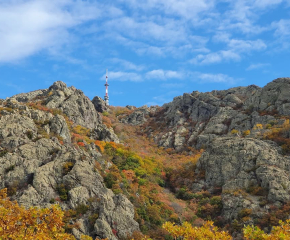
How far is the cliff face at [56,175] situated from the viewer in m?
33.7

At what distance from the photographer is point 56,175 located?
38.3 metres

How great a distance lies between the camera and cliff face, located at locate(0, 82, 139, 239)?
1326 inches

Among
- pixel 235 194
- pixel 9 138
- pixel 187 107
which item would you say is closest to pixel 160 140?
pixel 187 107

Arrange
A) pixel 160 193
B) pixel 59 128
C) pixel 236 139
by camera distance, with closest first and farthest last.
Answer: pixel 160 193, pixel 59 128, pixel 236 139

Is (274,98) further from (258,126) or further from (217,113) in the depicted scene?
(217,113)

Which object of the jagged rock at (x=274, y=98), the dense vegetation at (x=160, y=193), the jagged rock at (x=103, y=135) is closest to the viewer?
the dense vegetation at (x=160, y=193)

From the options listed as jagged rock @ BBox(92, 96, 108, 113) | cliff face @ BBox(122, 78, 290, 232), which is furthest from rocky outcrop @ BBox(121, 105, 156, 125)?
jagged rock @ BBox(92, 96, 108, 113)

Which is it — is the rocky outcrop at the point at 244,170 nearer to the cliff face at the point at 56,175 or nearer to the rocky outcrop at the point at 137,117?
the cliff face at the point at 56,175

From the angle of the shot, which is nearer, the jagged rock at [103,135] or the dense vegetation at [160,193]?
the dense vegetation at [160,193]

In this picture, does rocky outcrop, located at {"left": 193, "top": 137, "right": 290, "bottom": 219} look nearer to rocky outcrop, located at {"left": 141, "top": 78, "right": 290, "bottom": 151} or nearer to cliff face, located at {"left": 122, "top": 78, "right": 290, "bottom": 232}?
cliff face, located at {"left": 122, "top": 78, "right": 290, "bottom": 232}

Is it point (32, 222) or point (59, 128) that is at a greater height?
point (59, 128)

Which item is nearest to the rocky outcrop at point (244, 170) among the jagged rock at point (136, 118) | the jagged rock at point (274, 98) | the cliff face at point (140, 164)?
the cliff face at point (140, 164)

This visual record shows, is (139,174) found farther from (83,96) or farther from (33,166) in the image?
(83,96)

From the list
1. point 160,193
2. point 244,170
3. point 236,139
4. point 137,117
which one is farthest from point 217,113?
point 160,193
